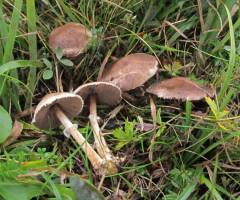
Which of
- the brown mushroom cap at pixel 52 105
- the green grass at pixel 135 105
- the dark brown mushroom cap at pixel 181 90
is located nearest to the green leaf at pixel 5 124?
the green grass at pixel 135 105

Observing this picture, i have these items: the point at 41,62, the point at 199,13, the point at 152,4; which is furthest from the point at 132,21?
the point at 41,62

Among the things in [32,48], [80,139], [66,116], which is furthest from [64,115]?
[32,48]

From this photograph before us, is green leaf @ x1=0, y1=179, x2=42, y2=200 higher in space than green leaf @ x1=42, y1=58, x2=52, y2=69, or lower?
lower

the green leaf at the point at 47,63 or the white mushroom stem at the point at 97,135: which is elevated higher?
the green leaf at the point at 47,63

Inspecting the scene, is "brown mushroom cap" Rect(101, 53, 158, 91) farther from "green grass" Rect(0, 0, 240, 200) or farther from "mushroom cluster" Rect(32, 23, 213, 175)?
"green grass" Rect(0, 0, 240, 200)

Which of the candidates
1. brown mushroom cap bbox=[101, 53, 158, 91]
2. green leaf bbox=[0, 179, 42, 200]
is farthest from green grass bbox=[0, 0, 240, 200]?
brown mushroom cap bbox=[101, 53, 158, 91]

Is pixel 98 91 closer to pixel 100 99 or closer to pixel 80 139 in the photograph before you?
pixel 100 99

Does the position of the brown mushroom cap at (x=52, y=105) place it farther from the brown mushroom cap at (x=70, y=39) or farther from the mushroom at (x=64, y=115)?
the brown mushroom cap at (x=70, y=39)

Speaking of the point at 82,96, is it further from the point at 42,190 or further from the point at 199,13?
the point at 199,13
